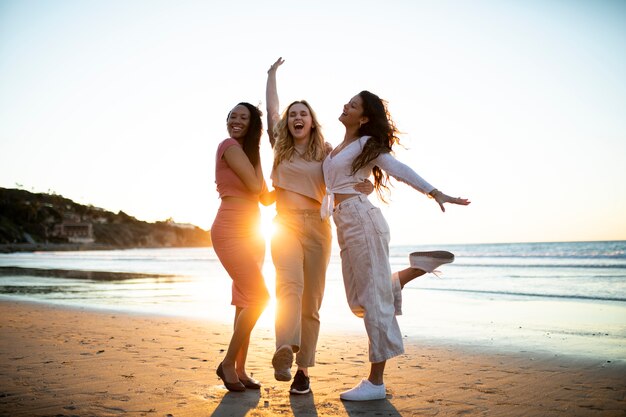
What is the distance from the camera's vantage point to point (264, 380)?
180 inches

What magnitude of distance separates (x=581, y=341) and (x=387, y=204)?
4074 mm

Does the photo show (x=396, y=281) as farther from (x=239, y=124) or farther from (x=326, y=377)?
(x=239, y=124)

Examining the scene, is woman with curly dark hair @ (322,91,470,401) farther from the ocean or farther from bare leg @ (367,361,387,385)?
the ocean

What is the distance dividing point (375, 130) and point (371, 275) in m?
1.11

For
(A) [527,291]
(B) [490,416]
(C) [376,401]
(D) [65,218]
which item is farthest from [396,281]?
(D) [65,218]

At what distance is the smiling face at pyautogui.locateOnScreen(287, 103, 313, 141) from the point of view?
4.20m

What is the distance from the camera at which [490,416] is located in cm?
345

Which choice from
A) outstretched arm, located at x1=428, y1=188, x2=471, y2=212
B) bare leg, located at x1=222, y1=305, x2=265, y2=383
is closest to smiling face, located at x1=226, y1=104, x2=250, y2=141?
bare leg, located at x1=222, y1=305, x2=265, y2=383

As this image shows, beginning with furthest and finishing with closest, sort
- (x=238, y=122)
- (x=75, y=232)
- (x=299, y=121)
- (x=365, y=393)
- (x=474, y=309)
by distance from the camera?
(x=75, y=232) < (x=474, y=309) < (x=238, y=122) < (x=299, y=121) < (x=365, y=393)

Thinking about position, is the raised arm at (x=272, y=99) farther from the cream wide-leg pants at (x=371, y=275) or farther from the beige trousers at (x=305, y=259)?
the cream wide-leg pants at (x=371, y=275)

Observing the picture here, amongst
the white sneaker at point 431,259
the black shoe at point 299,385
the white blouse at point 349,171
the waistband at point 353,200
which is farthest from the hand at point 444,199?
the black shoe at point 299,385

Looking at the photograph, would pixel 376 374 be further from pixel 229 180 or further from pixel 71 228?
pixel 71 228

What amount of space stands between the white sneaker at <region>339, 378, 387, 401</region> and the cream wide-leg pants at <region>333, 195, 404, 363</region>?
0.61ft

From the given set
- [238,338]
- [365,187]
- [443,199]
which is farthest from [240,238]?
[443,199]
